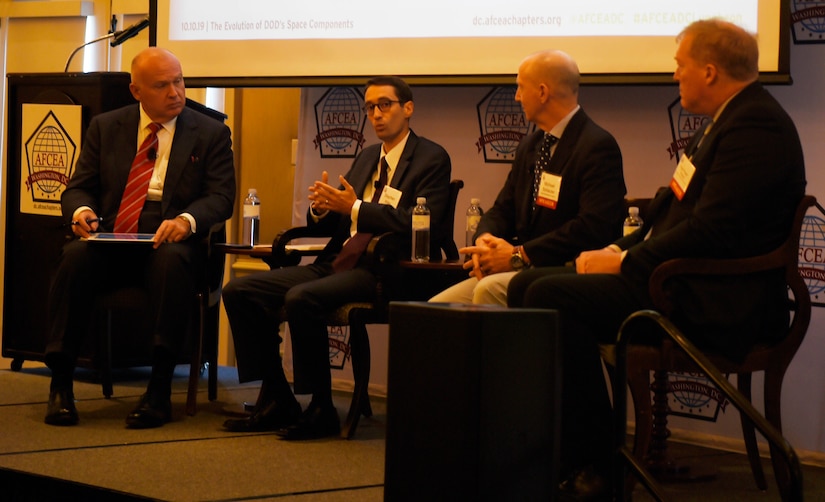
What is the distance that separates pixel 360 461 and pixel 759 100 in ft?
5.22

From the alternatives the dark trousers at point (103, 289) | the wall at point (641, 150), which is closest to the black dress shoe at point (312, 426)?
the dark trousers at point (103, 289)

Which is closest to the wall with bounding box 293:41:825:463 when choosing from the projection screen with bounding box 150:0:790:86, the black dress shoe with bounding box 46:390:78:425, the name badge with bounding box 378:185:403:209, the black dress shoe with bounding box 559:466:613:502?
the projection screen with bounding box 150:0:790:86

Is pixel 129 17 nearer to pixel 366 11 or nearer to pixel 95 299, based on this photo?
pixel 366 11

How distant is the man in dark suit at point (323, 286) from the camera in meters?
3.64

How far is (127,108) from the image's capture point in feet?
14.0

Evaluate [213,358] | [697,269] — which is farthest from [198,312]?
[697,269]

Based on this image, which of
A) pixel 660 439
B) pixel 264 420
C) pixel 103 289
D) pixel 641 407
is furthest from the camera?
pixel 103 289

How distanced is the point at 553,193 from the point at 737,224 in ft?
2.53

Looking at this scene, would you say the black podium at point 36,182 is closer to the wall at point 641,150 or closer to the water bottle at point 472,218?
the wall at point 641,150

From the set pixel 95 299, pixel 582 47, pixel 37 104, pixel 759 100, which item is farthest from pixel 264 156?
pixel 759 100

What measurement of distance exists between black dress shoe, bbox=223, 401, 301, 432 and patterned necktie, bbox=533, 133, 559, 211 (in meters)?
1.15

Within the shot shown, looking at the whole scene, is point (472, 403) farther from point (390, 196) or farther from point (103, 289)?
point (103, 289)

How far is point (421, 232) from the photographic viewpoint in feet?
12.1

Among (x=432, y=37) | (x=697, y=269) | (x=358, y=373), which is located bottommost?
(x=358, y=373)
